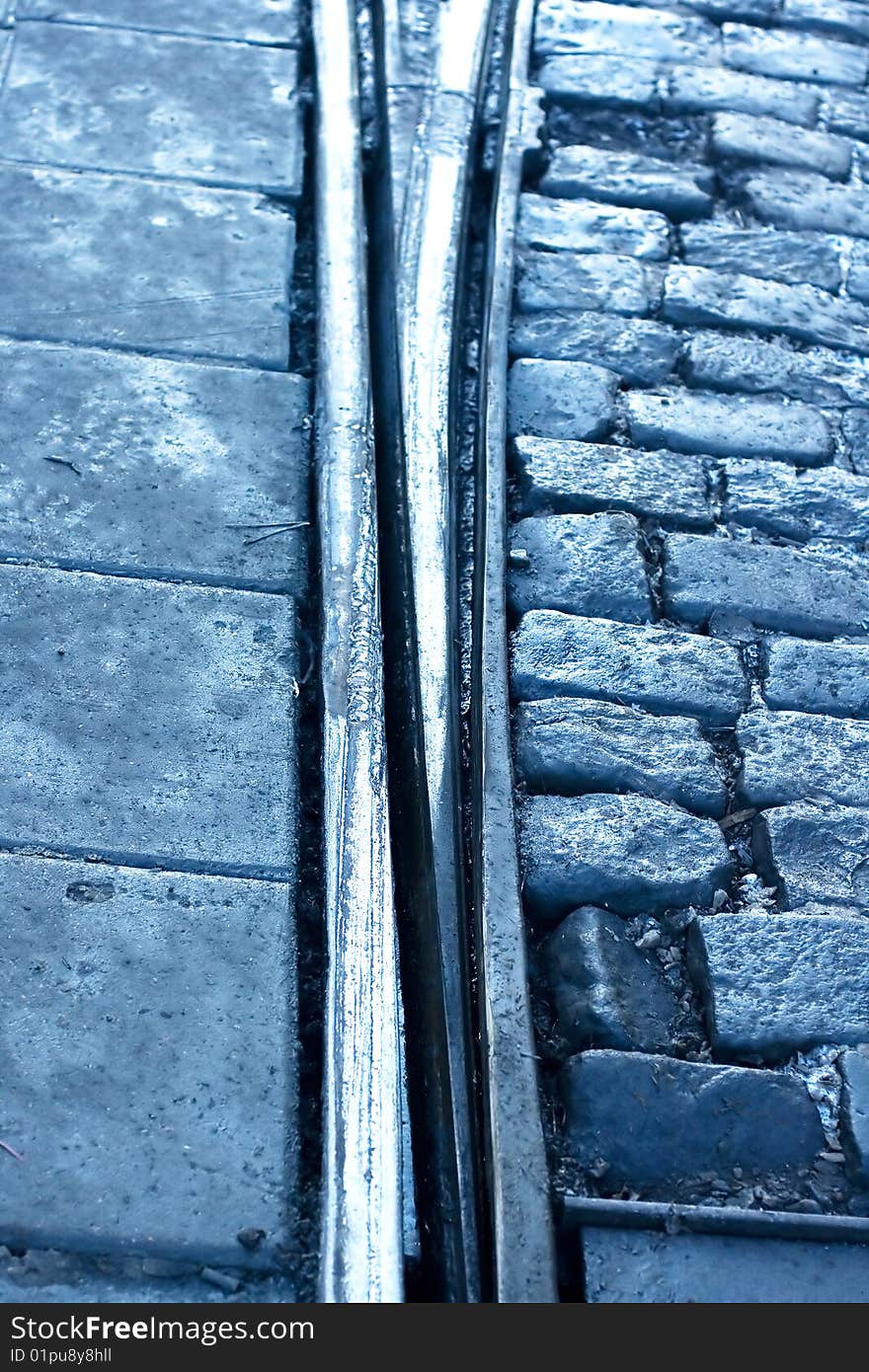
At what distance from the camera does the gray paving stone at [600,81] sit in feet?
13.3

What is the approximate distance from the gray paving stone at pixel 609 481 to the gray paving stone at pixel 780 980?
1.00 metres

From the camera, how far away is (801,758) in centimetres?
255

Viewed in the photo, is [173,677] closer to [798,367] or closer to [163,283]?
[163,283]

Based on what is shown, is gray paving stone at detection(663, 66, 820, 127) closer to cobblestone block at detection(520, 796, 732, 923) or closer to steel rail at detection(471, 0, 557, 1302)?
steel rail at detection(471, 0, 557, 1302)

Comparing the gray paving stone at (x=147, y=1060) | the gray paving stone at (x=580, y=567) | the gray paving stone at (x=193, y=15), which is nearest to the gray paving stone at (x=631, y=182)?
the gray paving stone at (x=193, y=15)

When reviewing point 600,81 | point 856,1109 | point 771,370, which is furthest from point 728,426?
point 856,1109

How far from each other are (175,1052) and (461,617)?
102cm

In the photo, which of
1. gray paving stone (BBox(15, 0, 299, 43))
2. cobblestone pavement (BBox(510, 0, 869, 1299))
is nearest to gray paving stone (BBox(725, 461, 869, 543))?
cobblestone pavement (BBox(510, 0, 869, 1299))

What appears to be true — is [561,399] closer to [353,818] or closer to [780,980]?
[353,818]

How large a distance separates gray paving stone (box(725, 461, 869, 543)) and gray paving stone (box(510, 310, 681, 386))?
369mm

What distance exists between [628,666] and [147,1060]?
116 centimetres

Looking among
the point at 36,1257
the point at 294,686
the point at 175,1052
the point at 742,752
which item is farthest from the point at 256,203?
the point at 36,1257

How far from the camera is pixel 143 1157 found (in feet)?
6.24

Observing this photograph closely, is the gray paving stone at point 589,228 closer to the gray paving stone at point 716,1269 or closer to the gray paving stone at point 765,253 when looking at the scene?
the gray paving stone at point 765,253
